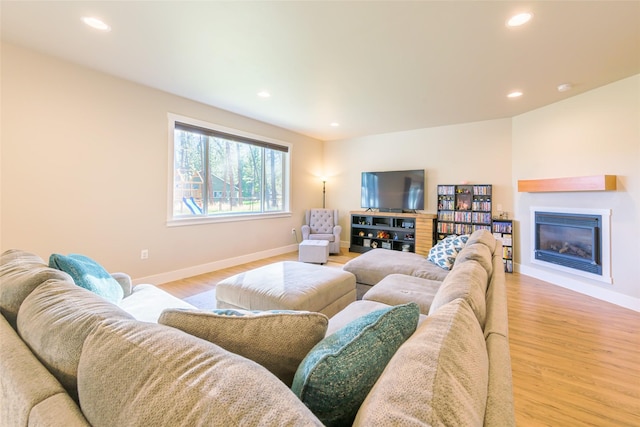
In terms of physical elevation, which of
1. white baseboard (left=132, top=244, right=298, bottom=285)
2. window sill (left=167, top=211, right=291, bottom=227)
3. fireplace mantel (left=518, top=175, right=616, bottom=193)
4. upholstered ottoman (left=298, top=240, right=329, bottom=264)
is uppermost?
fireplace mantel (left=518, top=175, right=616, bottom=193)

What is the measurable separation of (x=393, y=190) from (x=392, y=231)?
0.85 m

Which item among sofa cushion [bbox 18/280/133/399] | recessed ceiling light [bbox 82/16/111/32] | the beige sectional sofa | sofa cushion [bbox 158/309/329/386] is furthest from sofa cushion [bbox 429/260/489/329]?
recessed ceiling light [bbox 82/16/111/32]

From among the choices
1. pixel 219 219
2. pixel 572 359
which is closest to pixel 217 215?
pixel 219 219

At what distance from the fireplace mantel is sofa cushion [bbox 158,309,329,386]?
4.17 m

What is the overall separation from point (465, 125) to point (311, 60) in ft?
11.6

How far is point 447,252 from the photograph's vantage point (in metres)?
2.70

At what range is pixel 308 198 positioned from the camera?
618 cm

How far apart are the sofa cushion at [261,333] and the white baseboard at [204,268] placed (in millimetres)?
3260

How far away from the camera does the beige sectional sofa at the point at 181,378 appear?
1.49 ft

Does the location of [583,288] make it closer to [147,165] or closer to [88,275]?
[88,275]

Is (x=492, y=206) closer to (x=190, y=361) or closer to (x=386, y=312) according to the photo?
(x=386, y=312)

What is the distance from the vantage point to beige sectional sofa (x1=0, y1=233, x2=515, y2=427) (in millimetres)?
453

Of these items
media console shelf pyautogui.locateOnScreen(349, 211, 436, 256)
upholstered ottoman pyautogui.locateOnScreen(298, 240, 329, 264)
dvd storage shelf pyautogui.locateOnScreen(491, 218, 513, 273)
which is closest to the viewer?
dvd storage shelf pyautogui.locateOnScreen(491, 218, 513, 273)

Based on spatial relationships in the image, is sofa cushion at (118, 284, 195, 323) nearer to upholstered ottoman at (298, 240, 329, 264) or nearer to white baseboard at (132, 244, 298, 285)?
white baseboard at (132, 244, 298, 285)
